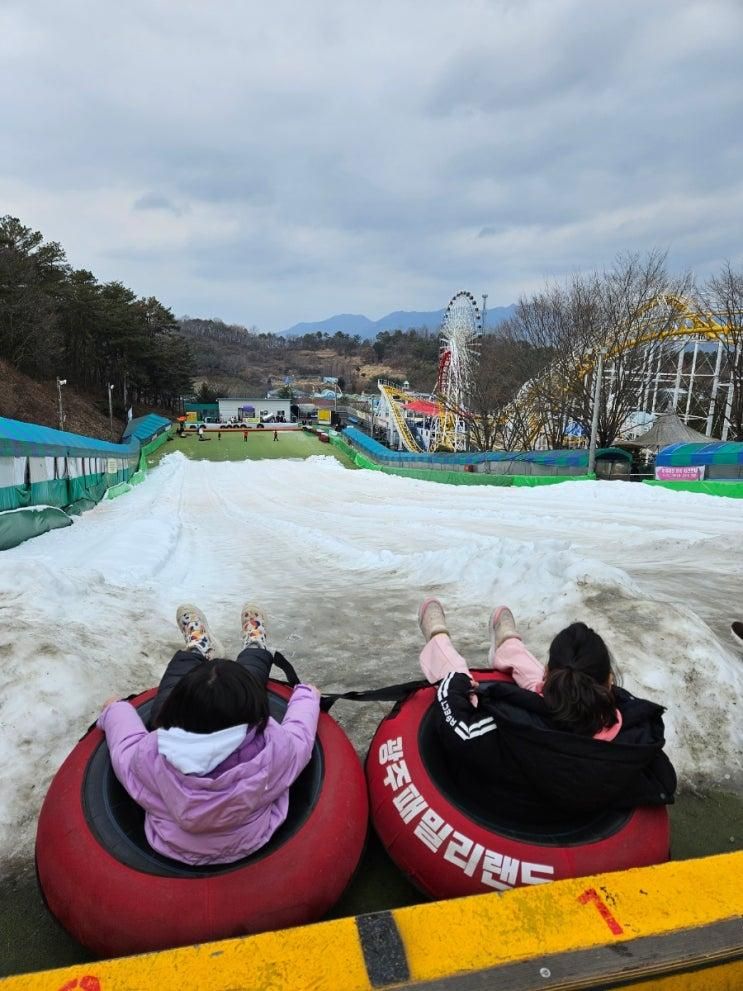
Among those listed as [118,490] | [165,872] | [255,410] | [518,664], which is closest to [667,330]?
[118,490]

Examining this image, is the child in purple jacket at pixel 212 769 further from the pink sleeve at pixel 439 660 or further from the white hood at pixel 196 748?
the pink sleeve at pixel 439 660

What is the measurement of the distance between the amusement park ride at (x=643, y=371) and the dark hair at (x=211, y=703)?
2700 centimetres

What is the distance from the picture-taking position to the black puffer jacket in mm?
2061

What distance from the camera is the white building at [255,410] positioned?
78925mm

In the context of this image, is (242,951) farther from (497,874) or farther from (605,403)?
(605,403)

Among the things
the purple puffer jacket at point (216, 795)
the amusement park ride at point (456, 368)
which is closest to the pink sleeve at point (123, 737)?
the purple puffer jacket at point (216, 795)

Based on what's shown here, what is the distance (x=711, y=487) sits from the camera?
14.5 metres

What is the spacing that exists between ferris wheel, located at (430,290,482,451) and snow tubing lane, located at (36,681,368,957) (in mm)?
37417

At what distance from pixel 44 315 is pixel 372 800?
58.7m

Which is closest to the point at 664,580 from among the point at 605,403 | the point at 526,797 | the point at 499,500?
the point at 526,797

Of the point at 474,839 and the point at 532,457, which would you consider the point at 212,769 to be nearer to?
the point at 474,839

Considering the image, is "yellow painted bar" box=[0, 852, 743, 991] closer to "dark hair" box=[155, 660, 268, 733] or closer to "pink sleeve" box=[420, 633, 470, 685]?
"dark hair" box=[155, 660, 268, 733]

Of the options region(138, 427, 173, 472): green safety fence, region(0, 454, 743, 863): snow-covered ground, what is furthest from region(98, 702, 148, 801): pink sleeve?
region(138, 427, 173, 472): green safety fence

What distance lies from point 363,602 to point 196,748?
401 centimetres
